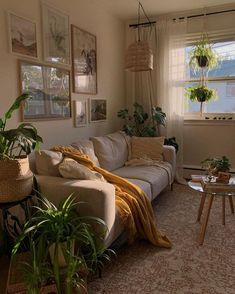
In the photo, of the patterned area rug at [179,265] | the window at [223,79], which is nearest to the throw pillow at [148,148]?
the patterned area rug at [179,265]

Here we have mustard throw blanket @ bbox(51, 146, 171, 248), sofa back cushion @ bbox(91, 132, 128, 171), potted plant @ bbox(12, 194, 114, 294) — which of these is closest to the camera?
potted plant @ bbox(12, 194, 114, 294)

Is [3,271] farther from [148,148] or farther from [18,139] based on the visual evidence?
[148,148]

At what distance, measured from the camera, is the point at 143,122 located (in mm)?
4277

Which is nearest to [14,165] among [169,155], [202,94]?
[169,155]

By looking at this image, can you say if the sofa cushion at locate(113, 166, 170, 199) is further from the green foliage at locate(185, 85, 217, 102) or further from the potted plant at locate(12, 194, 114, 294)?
the green foliage at locate(185, 85, 217, 102)

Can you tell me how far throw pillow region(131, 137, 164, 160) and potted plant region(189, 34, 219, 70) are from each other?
1.29 metres

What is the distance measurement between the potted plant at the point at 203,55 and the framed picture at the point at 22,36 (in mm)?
2346

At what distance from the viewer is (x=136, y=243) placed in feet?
7.68

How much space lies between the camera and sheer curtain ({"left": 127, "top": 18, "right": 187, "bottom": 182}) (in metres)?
4.04

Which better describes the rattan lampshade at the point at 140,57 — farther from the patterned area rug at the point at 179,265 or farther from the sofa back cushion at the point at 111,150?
the patterned area rug at the point at 179,265

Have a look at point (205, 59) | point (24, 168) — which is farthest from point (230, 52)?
point (24, 168)

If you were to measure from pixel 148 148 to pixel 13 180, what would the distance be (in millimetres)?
2153

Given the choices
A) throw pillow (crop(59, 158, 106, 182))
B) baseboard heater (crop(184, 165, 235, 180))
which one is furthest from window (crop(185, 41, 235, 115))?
throw pillow (crop(59, 158, 106, 182))

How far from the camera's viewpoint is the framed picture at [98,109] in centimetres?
366
